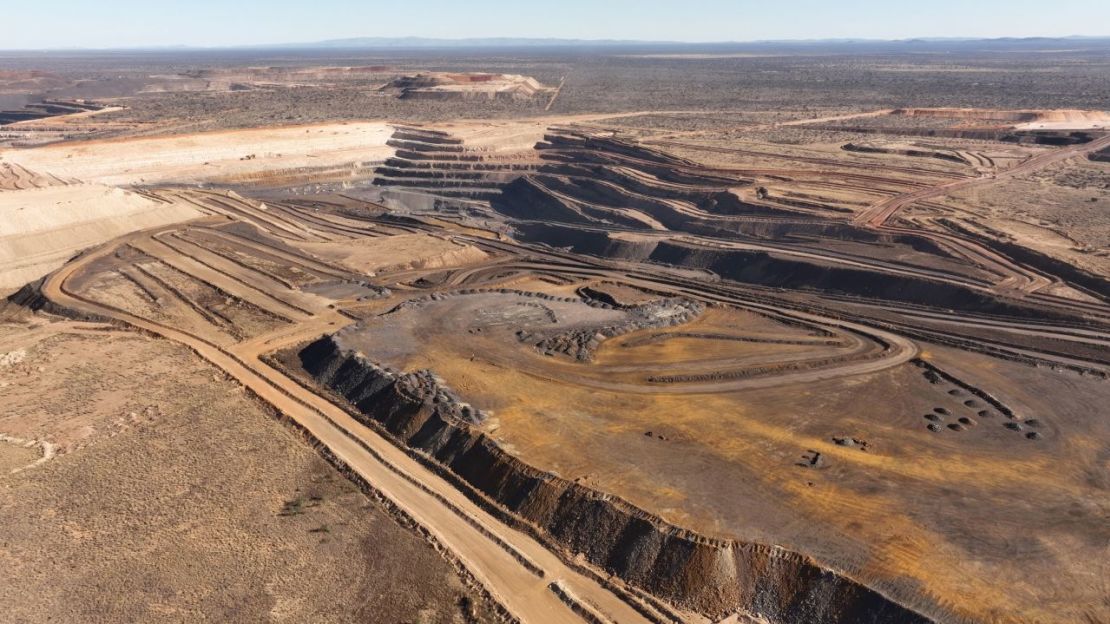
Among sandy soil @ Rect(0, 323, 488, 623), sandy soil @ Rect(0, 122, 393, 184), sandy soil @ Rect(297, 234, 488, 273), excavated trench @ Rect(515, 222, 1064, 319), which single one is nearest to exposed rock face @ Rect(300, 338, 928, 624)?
sandy soil @ Rect(0, 323, 488, 623)

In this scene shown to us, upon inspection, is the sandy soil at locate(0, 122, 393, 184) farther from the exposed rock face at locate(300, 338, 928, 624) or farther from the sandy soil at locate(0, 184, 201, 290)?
the exposed rock face at locate(300, 338, 928, 624)

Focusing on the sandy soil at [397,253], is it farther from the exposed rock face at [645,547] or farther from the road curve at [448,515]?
the exposed rock face at [645,547]

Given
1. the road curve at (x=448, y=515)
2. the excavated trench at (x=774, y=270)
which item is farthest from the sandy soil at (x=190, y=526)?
the excavated trench at (x=774, y=270)

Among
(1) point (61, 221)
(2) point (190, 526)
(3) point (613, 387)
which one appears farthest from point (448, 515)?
(1) point (61, 221)

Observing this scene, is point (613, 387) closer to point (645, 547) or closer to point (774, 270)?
point (645, 547)

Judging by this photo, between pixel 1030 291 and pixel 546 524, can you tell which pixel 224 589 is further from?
pixel 1030 291

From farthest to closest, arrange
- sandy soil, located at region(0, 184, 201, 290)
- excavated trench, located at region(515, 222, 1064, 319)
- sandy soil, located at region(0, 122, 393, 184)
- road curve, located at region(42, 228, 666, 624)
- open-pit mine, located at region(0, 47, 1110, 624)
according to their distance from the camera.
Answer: sandy soil, located at region(0, 122, 393, 184) → sandy soil, located at region(0, 184, 201, 290) → excavated trench, located at region(515, 222, 1064, 319) → open-pit mine, located at region(0, 47, 1110, 624) → road curve, located at region(42, 228, 666, 624)
